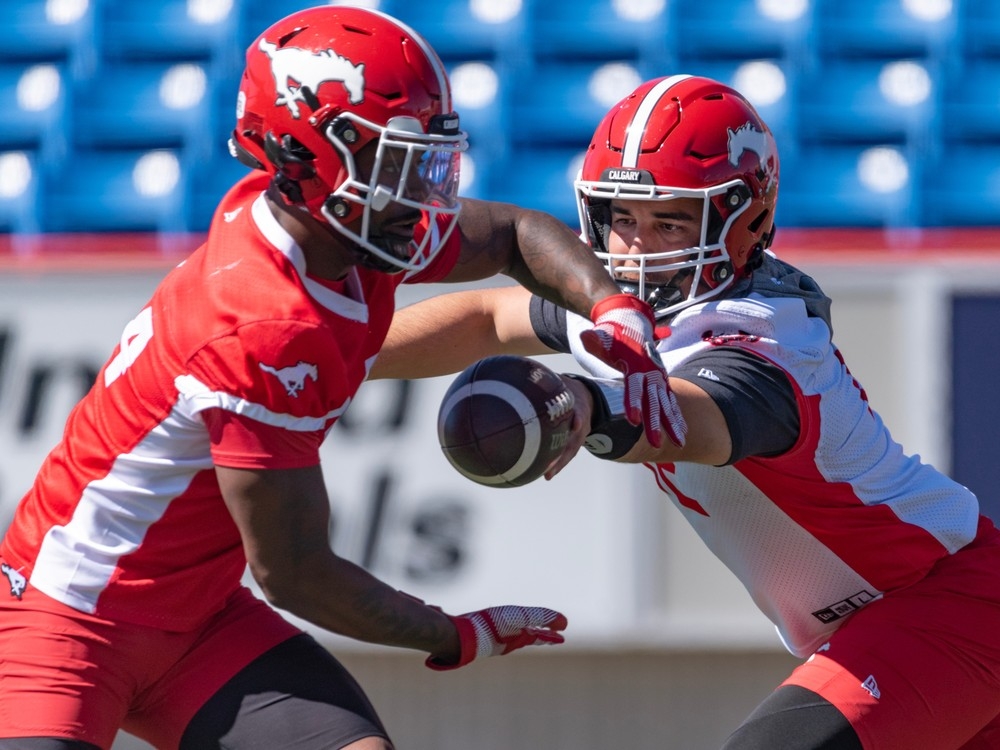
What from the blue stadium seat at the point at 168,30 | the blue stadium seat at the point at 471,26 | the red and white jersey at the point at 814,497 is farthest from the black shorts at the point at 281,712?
the blue stadium seat at the point at 168,30

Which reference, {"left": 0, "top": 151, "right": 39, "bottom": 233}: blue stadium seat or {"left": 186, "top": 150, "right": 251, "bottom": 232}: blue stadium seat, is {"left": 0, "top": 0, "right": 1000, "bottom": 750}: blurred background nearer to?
{"left": 186, "top": 150, "right": 251, "bottom": 232}: blue stadium seat

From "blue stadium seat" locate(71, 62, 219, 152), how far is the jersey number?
12.0 feet

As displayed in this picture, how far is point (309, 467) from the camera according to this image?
239 cm

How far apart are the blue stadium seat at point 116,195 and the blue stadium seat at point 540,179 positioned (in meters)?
1.25

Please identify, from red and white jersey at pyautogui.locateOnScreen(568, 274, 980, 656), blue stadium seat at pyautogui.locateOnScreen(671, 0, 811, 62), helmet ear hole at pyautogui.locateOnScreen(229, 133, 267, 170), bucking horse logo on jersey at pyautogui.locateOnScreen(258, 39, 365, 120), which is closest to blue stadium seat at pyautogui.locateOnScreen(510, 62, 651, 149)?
blue stadium seat at pyautogui.locateOnScreen(671, 0, 811, 62)

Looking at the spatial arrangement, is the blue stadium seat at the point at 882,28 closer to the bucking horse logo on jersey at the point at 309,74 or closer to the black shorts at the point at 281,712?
the bucking horse logo on jersey at the point at 309,74

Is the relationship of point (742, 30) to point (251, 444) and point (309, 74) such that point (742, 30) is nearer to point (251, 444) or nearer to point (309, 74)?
point (309, 74)

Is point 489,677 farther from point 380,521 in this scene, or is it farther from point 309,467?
point 309,467

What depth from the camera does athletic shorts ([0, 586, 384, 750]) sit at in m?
2.50

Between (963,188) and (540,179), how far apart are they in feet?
5.21

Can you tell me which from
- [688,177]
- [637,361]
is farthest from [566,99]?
[637,361]

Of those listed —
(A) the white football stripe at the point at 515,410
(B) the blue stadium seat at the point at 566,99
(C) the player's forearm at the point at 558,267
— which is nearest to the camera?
(A) the white football stripe at the point at 515,410

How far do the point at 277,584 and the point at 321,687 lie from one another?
1.07 ft

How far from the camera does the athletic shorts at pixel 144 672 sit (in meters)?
2.50
